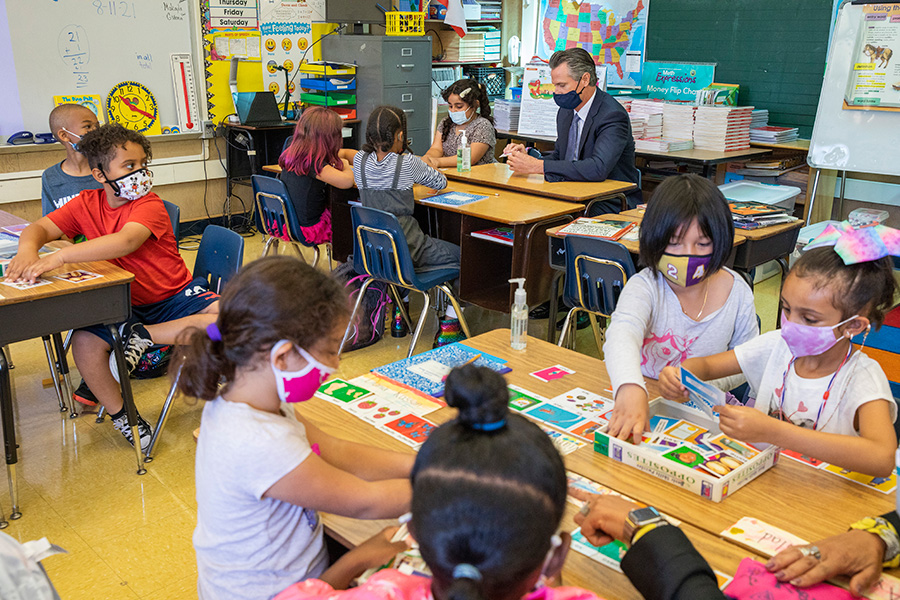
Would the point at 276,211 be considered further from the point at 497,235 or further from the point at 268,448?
the point at 268,448

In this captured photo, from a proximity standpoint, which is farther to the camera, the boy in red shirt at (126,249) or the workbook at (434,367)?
the boy in red shirt at (126,249)

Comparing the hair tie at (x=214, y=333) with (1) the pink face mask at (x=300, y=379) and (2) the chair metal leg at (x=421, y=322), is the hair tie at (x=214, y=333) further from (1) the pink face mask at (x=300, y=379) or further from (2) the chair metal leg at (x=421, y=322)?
(2) the chair metal leg at (x=421, y=322)

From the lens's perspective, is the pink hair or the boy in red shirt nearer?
the boy in red shirt

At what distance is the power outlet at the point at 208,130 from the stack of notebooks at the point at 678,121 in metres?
3.51

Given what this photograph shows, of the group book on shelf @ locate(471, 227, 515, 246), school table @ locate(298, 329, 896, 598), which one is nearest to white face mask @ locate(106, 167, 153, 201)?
book on shelf @ locate(471, 227, 515, 246)

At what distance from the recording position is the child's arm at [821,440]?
4.36 feet

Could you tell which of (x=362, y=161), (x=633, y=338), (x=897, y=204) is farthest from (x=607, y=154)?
(x=633, y=338)

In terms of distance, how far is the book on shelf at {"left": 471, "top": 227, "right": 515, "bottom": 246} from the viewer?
11.4 feet

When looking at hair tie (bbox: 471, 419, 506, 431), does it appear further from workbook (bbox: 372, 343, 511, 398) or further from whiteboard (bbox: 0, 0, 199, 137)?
whiteboard (bbox: 0, 0, 199, 137)

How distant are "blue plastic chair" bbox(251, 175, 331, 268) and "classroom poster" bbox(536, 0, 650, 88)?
3.73m

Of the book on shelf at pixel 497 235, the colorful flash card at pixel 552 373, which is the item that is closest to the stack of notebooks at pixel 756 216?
the book on shelf at pixel 497 235

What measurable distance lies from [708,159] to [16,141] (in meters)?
4.56

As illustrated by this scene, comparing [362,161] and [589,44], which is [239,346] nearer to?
[362,161]

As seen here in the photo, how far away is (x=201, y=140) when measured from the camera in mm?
5844
